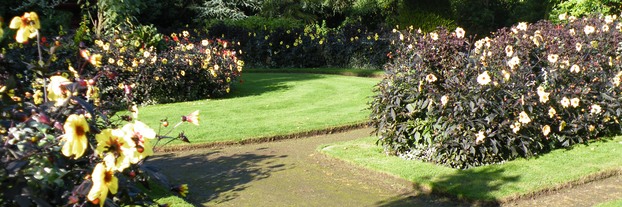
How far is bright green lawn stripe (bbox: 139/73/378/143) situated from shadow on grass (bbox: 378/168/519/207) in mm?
2220

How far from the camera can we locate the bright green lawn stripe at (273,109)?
828 centimetres

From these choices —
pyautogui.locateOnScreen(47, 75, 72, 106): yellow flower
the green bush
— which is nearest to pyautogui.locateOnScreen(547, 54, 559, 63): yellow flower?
pyautogui.locateOnScreen(47, 75, 72, 106): yellow flower

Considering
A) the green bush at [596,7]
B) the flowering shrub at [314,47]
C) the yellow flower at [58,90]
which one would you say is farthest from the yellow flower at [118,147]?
the green bush at [596,7]

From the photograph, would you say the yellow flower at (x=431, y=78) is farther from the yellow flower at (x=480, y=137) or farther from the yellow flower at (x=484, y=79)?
the yellow flower at (x=480, y=137)

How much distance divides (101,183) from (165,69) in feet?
30.1

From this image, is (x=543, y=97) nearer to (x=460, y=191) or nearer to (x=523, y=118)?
(x=523, y=118)

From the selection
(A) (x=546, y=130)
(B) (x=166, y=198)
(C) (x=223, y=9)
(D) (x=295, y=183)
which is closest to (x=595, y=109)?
(A) (x=546, y=130)

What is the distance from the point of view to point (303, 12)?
2898cm

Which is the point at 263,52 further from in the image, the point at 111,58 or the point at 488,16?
the point at 488,16

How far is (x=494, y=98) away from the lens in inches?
237

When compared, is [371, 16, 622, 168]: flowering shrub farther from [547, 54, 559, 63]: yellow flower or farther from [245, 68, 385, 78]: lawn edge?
[245, 68, 385, 78]: lawn edge

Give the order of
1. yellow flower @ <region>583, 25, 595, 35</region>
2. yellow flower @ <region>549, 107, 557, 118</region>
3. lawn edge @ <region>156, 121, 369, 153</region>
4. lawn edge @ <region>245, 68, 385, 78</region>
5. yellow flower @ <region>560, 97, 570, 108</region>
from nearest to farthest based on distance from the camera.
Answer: yellow flower @ <region>549, 107, 557, 118</region> < yellow flower @ <region>560, 97, 570, 108</region> < yellow flower @ <region>583, 25, 595, 35</region> < lawn edge @ <region>156, 121, 369, 153</region> < lawn edge @ <region>245, 68, 385, 78</region>

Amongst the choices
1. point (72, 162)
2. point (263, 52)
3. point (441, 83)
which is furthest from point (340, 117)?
point (263, 52)

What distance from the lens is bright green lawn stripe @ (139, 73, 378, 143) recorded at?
27.2ft
